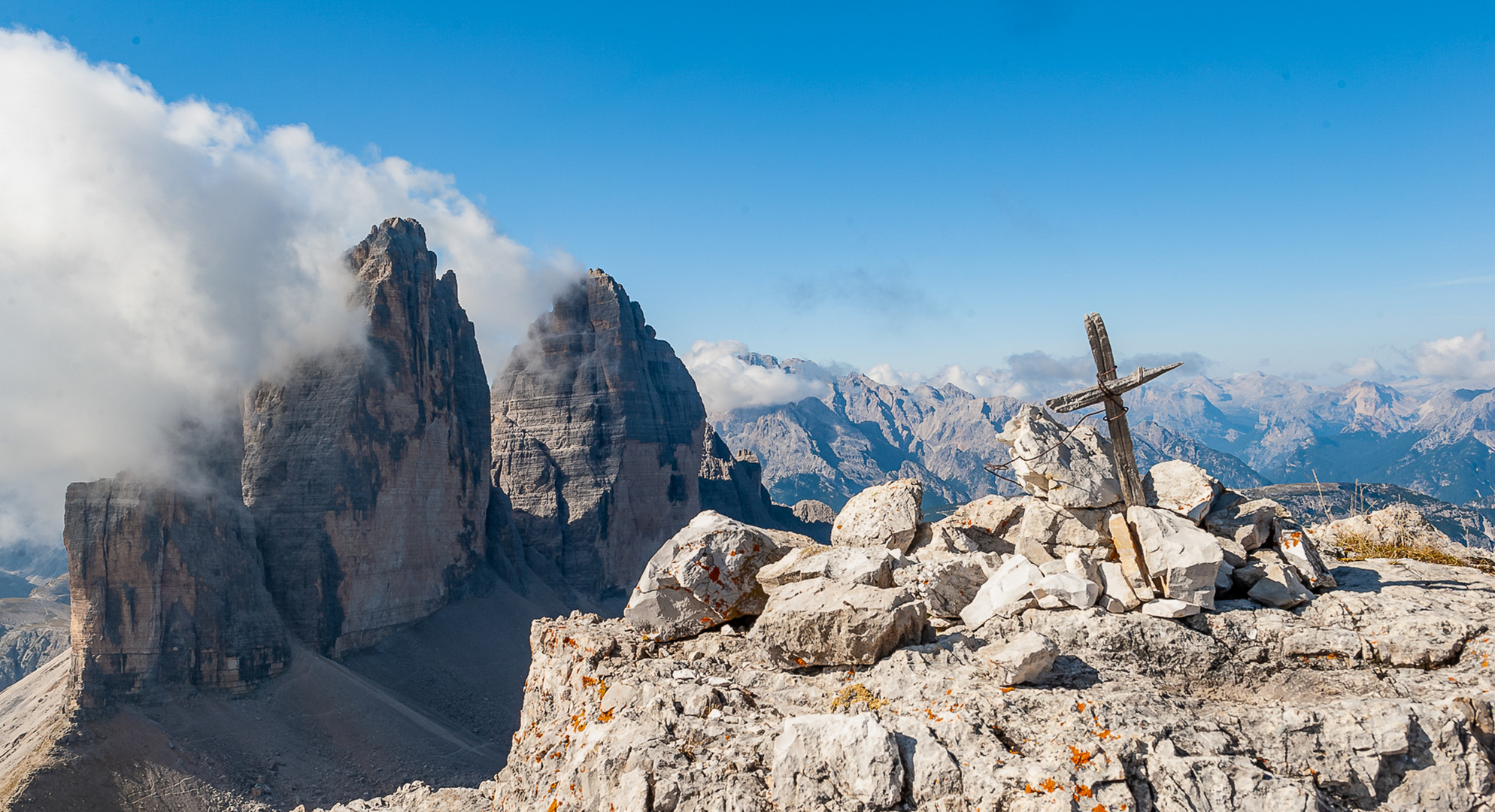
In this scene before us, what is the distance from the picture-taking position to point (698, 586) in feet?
32.9

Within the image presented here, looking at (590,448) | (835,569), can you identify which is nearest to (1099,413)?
(835,569)

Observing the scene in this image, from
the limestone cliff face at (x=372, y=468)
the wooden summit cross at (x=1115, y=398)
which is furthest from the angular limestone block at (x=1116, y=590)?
the limestone cliff face at (x=372, y=468)

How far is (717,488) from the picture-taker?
117 meters

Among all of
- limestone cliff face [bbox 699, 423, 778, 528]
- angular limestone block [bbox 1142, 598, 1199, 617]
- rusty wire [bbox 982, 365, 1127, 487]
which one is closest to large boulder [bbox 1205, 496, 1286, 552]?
rusty wire [bbox 982, 365, 1127, 487]

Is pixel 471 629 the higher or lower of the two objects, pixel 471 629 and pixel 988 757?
the lower

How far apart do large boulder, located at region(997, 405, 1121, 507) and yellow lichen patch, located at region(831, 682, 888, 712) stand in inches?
195

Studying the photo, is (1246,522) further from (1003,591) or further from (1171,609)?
(1003,591)

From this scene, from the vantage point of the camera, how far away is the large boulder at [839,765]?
Result: 20.9 feet

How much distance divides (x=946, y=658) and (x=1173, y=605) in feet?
10.1

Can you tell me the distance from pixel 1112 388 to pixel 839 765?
25.4 ft

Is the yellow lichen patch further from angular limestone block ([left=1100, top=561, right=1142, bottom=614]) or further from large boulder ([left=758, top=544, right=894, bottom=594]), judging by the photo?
angular limestone block ([left=1100, top=561, right=1142, bottom=614])

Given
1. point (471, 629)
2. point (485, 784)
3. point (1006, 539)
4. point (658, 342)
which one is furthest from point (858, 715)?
point (658, 342)

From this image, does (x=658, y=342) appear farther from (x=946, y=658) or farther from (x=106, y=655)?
(x=946, y=658)

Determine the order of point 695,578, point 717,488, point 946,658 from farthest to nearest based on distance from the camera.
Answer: point 717,488, point 695,578, point 946,658
